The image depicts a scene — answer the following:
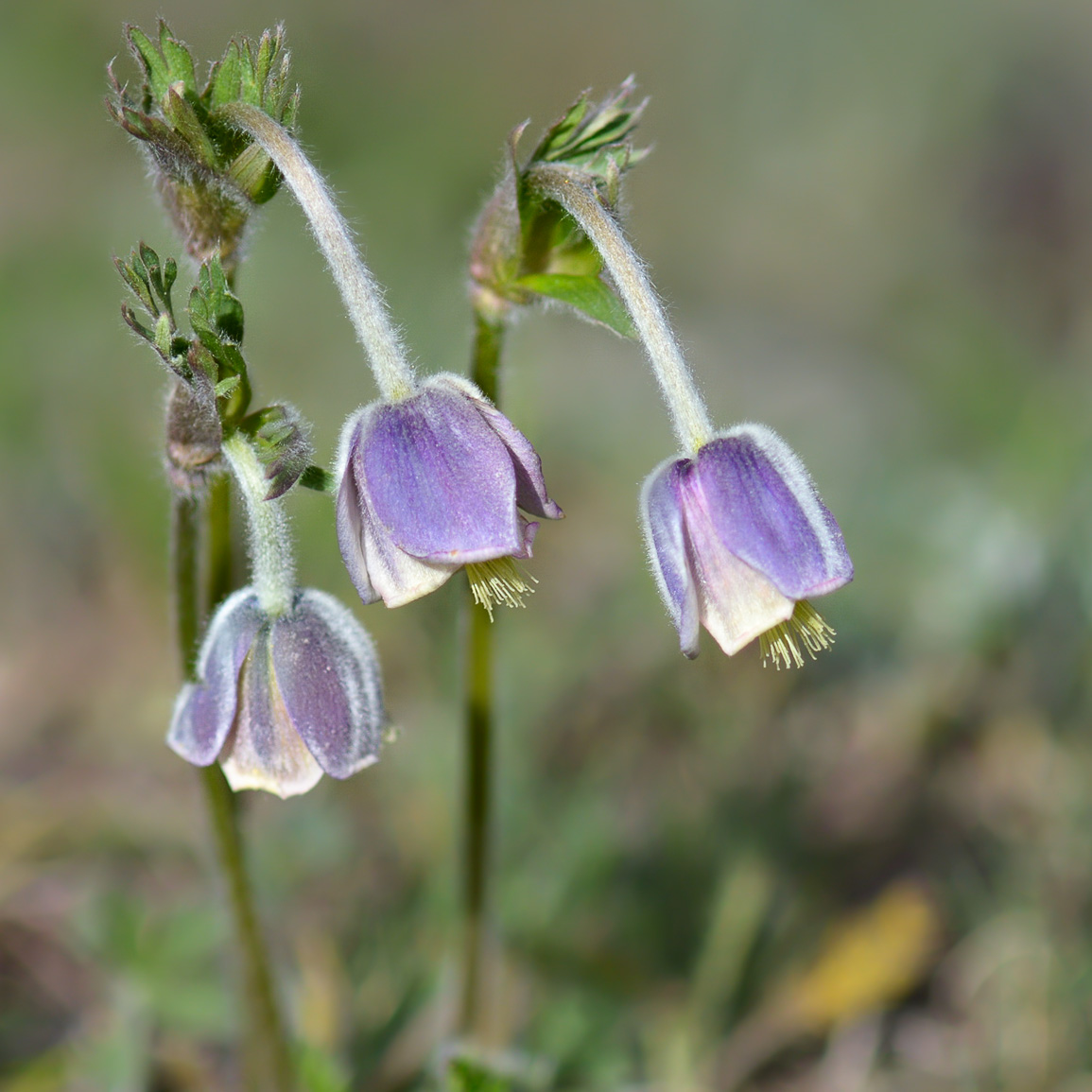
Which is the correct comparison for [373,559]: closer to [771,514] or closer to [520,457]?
[520,457]

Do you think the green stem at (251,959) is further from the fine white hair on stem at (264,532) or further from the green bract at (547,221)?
the green bract at (547,221)

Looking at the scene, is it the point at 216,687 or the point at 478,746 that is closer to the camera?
the point at 216,687

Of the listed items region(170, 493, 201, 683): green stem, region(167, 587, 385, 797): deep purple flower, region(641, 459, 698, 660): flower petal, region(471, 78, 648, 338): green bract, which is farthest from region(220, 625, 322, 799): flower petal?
region(471, 78, 648, 338): green bract

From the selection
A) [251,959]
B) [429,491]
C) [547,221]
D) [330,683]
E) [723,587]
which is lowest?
[251,959]

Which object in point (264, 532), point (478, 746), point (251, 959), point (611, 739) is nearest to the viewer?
point (264, 532)

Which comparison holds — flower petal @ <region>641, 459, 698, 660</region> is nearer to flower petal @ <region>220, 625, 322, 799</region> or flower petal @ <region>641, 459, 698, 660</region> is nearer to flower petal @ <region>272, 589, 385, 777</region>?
flower petal @ <region>272, 589, 385, 777</region>

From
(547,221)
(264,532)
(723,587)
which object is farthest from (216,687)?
(547,221)

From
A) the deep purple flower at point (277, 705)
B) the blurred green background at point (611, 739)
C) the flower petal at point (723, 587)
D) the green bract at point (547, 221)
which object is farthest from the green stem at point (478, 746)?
the flower petal at point (723, 587)
